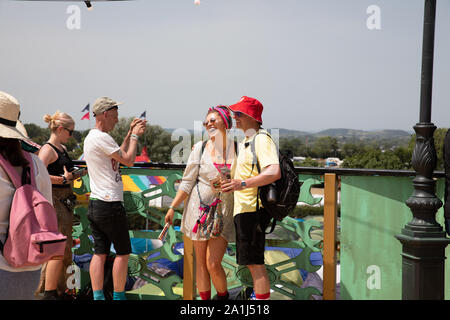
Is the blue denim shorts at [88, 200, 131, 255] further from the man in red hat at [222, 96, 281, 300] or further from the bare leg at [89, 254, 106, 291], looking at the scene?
the man in red hat at [222, 96, 281, 300]

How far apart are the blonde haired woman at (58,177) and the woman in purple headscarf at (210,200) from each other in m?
1.12

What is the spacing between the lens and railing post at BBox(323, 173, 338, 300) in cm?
398

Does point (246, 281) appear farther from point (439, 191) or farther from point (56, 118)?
point (56, 118)

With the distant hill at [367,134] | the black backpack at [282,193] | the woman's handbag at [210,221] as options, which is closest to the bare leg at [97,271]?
the woman's handbag at [210,221]

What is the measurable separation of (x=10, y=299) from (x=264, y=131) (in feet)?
6.36

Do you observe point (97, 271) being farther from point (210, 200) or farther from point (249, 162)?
point (249, 162)

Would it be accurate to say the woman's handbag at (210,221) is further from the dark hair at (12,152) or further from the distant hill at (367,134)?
the distant hill at (367,134)

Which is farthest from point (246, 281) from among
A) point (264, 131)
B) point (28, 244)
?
point (28, 244)

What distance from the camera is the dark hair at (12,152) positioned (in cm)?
200

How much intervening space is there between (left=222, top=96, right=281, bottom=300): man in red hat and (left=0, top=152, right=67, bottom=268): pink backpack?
57.6 inches

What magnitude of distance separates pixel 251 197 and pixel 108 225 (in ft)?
4.12

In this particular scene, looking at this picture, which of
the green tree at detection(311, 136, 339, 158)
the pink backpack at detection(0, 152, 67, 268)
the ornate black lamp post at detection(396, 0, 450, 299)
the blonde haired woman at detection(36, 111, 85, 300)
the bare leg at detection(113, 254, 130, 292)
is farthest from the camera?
the green tree at detection(311, 136, 339, 158)

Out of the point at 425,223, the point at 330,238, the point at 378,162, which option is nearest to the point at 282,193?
the point at 330,238

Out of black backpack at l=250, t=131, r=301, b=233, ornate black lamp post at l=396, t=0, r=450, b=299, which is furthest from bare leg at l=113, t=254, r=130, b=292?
ornate black lamp post at l=396, t=0, r=450, b=299
